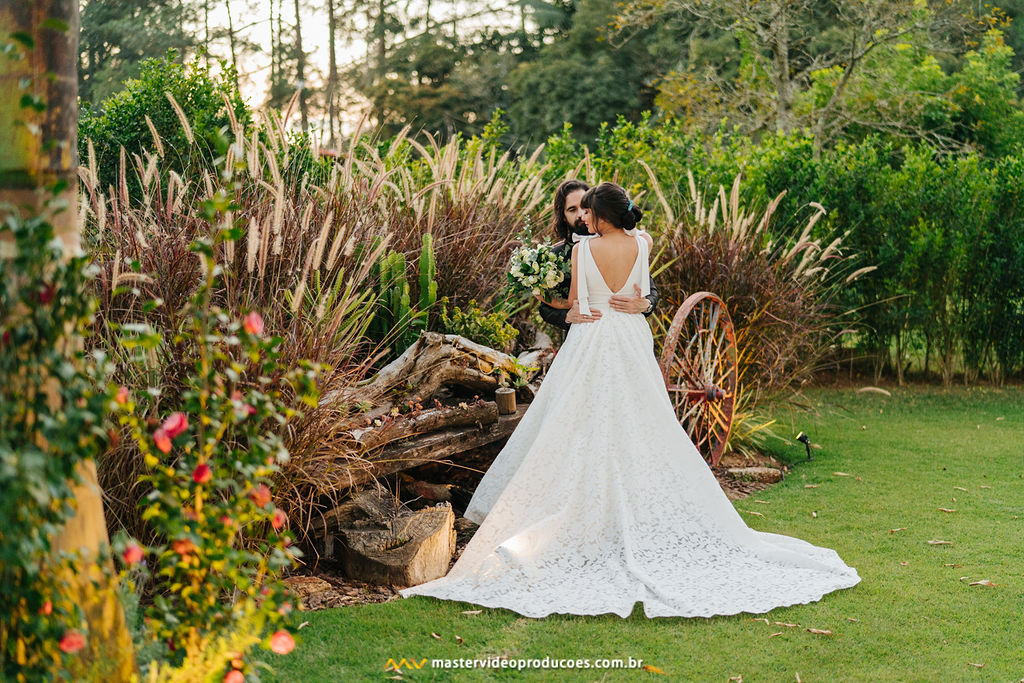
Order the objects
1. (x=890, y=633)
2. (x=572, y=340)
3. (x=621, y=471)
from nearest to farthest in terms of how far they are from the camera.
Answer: (x=890, y=633)
(x=621, y=471)
(x=572, y=340)

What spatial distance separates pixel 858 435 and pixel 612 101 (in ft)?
63.8

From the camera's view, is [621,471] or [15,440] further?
[621,471]

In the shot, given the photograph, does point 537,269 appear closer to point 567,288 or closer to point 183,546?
point 567,288

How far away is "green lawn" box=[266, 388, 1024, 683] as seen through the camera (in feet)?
10.5

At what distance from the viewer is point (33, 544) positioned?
168cm

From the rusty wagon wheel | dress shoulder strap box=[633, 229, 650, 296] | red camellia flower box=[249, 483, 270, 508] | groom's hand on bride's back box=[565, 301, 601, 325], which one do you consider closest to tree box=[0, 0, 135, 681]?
red camellia flower box=[249, 483, 270, 508]

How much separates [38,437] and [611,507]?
9.36 ft

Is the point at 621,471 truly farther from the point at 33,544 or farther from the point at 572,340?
the point at 33,544

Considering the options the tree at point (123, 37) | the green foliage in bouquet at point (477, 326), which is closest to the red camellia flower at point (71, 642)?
the green foliage in bouquet at point (477, 326)

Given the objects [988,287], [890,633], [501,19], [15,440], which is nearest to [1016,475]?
[890,633]

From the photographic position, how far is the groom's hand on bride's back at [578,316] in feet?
15.6

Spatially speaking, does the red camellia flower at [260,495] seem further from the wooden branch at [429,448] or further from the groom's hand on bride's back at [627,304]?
the groom's hand on bride's back at [627,304]

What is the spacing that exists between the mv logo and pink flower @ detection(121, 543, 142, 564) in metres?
1.53

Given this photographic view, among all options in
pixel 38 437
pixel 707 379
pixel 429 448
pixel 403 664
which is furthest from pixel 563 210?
pixel 38 437
